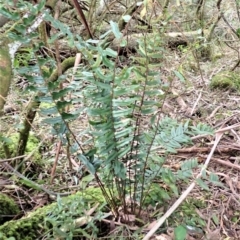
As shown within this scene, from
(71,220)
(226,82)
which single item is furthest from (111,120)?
(226,82)

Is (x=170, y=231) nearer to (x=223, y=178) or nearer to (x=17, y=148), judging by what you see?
(x=223, y=178)

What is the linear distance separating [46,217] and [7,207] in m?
0.42

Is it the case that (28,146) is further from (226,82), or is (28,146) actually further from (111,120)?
(226,82)

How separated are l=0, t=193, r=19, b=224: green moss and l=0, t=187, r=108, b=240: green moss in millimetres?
197

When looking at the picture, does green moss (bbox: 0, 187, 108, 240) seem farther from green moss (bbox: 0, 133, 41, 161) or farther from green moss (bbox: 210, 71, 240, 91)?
green moss (bbox: 210, 71, 240, 91)

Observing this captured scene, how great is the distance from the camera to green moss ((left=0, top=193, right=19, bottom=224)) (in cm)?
177

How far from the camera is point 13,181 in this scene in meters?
1.99

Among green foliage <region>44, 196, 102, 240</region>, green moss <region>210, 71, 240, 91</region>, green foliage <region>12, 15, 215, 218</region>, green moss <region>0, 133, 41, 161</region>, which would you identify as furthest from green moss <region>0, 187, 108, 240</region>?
green moss <region>210, 71, 240, 91</region>

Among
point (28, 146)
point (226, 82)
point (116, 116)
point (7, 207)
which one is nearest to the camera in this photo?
point (116, 116)

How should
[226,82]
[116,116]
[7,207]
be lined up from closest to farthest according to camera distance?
[116,116] → [7,207] → [226,82]

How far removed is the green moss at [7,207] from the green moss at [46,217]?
0.20 m

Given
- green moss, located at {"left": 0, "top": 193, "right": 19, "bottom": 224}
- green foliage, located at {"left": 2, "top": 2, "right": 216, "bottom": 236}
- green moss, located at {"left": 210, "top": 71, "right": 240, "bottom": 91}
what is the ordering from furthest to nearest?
green moss, located at {"left": 210, "top": 71, "right": 240, "bottom": 91} < green moss, located at {"left": 0, "top": 193, "right": 19, "bottom": 224} < green foliage, located at {"left": 2, "top": 2, "right": 216, "bottom": 236}

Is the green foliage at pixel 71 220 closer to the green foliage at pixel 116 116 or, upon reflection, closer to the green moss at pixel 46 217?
the green moss at pixel 46 217

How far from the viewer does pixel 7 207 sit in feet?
5.88
